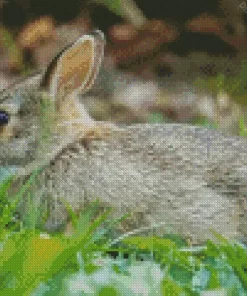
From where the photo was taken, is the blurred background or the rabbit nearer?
the rabbit

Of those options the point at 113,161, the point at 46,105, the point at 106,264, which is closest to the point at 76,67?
the point at 46,105

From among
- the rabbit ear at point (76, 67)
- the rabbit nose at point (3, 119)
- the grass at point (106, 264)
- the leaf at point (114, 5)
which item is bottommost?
the grass at point (106, 264)

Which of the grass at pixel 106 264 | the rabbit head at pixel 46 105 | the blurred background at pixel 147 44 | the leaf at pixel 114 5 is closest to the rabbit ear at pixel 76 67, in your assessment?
the rabbit head at pixel 46 105

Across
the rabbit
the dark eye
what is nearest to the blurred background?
the rabbit

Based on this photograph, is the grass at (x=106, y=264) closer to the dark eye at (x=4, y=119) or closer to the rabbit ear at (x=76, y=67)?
the dark eye at (x=4, y=119)

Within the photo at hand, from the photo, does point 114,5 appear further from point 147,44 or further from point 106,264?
point 106,264

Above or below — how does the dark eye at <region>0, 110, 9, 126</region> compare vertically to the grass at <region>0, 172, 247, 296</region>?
above

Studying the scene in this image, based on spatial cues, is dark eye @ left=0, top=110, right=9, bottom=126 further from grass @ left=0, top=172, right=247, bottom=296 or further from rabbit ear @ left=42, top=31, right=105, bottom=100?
grass @ left=0, top=172, right=247, bottom=296
